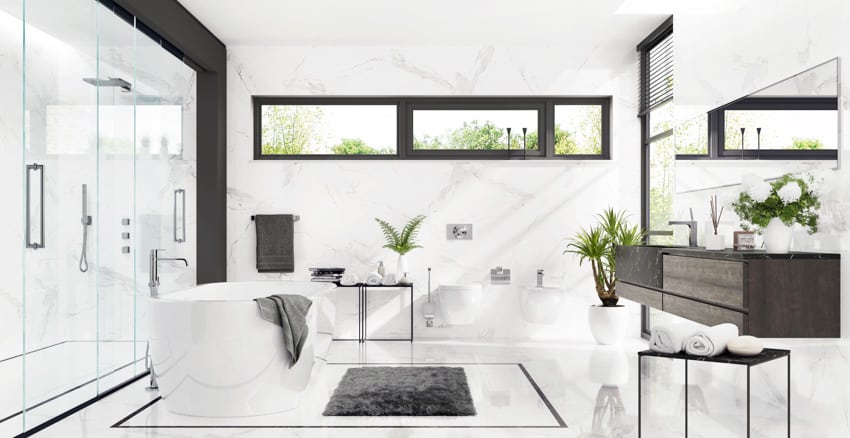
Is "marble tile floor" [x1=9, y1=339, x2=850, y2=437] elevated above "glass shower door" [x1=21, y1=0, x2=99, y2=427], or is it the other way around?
"glass shower door" [x1=21, y1=0, x2=99, y2=427]

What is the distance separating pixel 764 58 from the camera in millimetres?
3375

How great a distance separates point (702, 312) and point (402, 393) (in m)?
1.75

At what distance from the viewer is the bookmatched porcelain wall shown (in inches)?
109

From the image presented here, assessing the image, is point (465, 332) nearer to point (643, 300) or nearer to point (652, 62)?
point (643, 300)

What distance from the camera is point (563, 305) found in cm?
579

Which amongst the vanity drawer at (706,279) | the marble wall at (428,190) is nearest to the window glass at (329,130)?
the marble wall at (428,190)

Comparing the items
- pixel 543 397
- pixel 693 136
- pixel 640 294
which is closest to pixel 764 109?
pixel 693 136

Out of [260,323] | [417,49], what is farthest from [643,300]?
[417,49]

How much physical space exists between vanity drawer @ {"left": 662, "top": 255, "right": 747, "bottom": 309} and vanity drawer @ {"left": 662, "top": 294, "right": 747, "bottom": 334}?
0.13ft

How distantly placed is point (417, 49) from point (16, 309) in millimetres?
3940

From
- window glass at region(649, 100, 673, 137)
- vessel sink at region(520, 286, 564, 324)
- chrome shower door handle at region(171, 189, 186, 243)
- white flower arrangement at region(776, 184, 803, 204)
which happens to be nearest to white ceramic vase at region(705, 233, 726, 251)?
white flower arrangement at region(776, 184, 803, 204)

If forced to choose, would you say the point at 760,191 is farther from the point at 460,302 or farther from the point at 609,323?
the point at 460,302

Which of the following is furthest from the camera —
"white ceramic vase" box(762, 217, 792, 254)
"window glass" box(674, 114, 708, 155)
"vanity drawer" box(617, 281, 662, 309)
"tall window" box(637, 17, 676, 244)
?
"tall window" box(637, 17, 676, 244)

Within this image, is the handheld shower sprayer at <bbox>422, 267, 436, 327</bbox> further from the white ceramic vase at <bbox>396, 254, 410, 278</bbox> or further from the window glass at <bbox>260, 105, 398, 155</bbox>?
the window glass at <bbox>260, 105, 398, 155</bbox>
